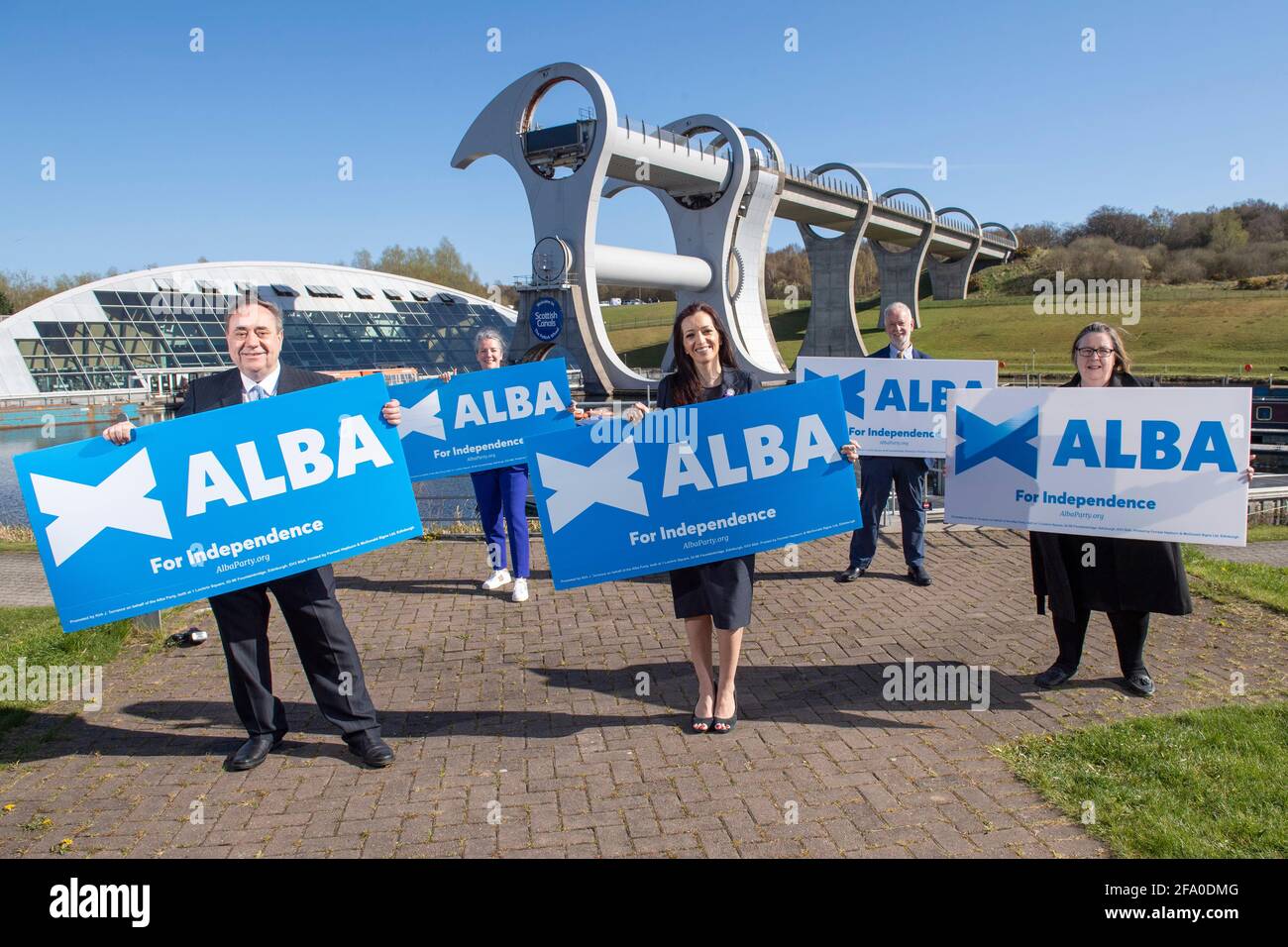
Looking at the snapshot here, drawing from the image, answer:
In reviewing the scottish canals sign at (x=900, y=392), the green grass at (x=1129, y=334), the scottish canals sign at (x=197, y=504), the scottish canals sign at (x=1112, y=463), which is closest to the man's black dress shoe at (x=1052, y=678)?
the scottish canals sign at (x=1112, y=463)

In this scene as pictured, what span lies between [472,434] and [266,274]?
53.3m

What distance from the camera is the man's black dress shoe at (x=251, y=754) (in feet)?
15.6

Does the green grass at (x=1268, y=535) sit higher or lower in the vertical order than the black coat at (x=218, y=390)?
lower

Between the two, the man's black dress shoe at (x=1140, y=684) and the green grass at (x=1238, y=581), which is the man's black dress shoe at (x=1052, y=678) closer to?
the man's black dress shoe at (x=1140, y=684)

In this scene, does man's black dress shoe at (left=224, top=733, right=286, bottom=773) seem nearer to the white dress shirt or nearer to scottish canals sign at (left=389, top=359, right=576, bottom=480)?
the white dress shirt

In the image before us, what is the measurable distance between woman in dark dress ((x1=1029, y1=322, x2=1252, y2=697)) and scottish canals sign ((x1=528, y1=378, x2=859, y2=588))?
1547 mm

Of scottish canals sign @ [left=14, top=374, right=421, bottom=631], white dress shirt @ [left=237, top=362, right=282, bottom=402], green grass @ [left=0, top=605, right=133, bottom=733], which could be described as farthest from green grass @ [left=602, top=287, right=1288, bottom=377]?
white dress shirt @ [left=237, top=362, right=282, bottom=402]

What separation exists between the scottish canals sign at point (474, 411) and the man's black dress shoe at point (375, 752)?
4.41 m

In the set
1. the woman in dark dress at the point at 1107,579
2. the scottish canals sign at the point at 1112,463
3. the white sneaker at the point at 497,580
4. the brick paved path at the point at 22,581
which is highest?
the scottish canals sign at the point at 1112,463

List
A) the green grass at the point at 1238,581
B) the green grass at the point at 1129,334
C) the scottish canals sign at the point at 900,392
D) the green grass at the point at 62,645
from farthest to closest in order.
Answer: the green grass at the point at 1129,334 < the scottish canals sign at the point at 900,392 < the green grass at the point at 1238,581 < the green grass at the point at 62,645

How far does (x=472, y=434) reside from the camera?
9.05 metres

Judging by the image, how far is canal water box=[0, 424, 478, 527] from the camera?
1420 centimetres

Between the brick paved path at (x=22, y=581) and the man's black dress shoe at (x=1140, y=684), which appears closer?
the man's black dress shoe at (x=1140, y=684)
